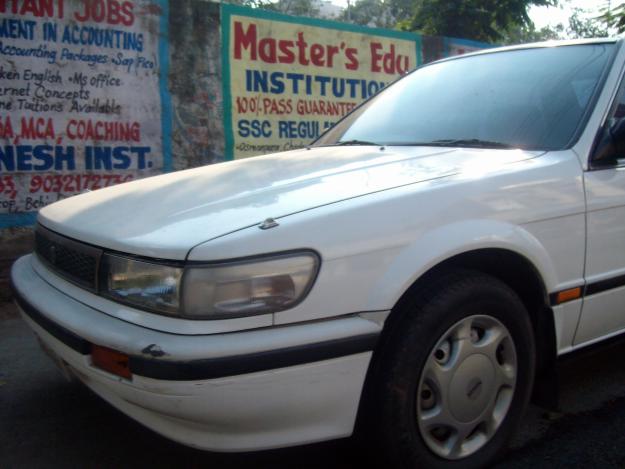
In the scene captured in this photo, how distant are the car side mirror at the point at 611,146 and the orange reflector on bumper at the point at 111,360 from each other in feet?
6.62

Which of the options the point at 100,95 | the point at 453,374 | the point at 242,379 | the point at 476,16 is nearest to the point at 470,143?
the point at 453,374

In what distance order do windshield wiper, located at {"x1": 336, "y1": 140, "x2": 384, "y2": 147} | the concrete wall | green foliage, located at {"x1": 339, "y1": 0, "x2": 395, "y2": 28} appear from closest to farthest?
windshield wiper, located at {"x1": 336, "y1": 140, "x2": 384, "y2": 147} → the concrete wall → green foliage, located at {"x1": 339, "y1": 0, "x2": 395, "y2": 28}

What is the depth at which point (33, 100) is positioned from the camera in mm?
4945

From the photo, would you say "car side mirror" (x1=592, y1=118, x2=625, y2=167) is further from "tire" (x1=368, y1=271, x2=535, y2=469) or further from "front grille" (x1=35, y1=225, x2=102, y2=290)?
"front grille" (x1=35, y1=225, x2=102, y2=290)

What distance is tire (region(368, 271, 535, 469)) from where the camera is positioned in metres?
1.99

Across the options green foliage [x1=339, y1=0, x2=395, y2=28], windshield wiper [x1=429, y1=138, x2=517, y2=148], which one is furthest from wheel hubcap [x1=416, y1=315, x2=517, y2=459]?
green foliage [x1=339, y1=0, x2=395, y2=28]

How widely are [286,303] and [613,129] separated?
5.61 feet

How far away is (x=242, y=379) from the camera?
5.74 ft

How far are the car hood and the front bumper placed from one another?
291 millimetres

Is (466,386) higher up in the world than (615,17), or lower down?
lower down

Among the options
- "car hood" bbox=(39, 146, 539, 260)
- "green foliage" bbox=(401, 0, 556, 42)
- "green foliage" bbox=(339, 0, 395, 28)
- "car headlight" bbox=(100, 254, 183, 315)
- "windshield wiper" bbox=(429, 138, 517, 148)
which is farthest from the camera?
"green foliage" bbox=(339, 0, 395, 28)

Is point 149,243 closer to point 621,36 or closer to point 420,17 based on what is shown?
point 621,36

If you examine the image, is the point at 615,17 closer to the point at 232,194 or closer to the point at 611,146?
the point at 611,146

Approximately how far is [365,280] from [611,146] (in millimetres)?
1399
